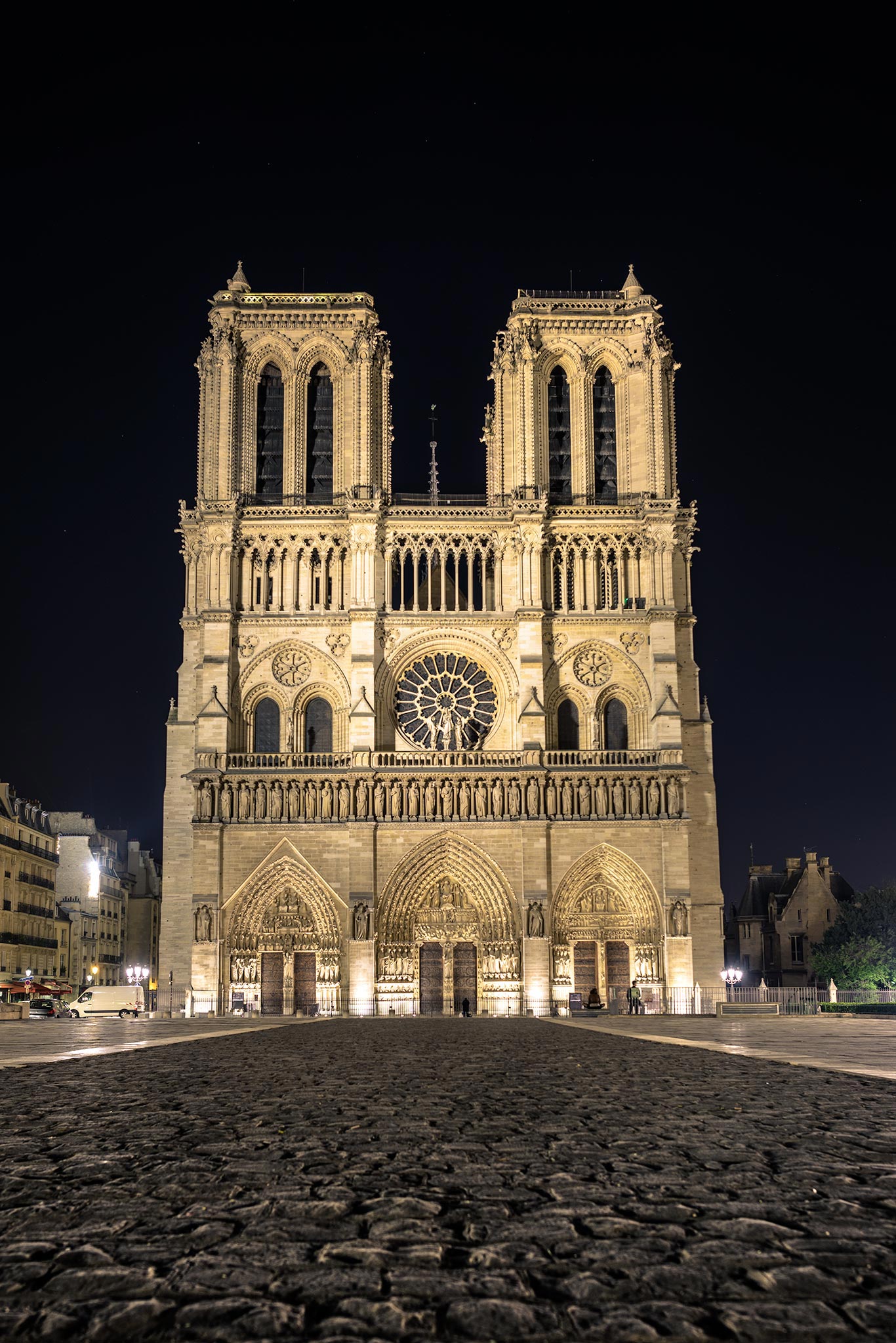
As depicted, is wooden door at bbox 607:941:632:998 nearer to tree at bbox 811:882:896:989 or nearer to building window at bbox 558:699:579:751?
building window at bbox 558:699:579:751

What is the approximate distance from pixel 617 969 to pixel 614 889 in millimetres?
2745

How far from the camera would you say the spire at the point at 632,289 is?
2061 inches

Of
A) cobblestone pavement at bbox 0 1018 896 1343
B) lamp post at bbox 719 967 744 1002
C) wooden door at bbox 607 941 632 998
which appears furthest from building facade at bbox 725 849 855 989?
cobblestone pavement at bbox 0 1018 896 1343

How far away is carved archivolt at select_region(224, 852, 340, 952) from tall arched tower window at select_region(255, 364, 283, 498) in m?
14.5

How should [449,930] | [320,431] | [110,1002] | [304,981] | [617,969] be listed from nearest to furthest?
1. [110,1002]
2. [304,981]
3. [449,930]
4. [617,969]
5. [320,431]

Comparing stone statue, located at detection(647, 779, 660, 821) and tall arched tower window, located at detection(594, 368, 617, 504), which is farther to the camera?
tall arched tower window, located at detection(594, 368, 617, 504)

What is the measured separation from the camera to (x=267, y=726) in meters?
48.6

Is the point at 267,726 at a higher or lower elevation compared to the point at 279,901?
higher

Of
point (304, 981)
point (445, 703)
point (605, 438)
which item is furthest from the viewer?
point (605, 438)

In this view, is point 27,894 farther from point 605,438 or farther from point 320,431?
point 605,438

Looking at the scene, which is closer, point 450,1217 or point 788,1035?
point 450,1217

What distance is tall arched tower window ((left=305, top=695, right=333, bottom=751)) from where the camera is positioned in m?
48.6

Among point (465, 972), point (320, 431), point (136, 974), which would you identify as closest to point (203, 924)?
point (465, 972)

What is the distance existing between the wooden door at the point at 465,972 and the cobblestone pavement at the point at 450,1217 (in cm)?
3637
